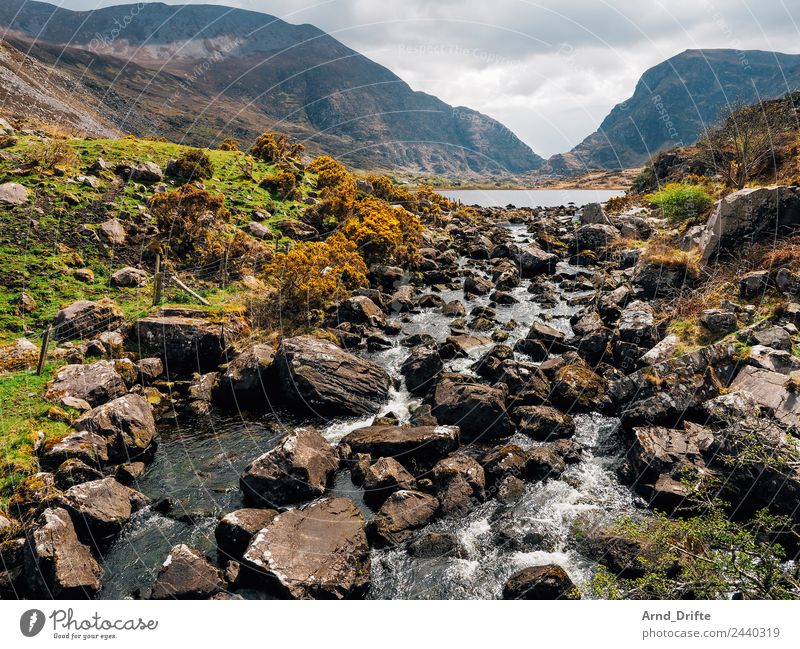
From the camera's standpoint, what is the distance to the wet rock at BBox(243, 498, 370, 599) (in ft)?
38.7

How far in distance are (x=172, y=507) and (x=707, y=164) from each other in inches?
3106

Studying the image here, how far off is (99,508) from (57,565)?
2.26m

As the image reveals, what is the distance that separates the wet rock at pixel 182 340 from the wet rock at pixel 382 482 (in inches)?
481

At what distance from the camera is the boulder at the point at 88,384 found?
17906 millimetres

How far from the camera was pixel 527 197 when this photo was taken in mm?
151250

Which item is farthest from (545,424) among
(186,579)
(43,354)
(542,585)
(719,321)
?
(43,354)

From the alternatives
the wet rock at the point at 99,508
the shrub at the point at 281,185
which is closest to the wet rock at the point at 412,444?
the wet rock at the point at 99,508

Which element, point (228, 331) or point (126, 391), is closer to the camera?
point (126, 391)

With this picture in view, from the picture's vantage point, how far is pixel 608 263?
4475 centimetres

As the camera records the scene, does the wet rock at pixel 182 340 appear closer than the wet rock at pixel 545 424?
No

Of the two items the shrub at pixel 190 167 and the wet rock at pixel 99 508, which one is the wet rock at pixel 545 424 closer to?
the wet rock at pixel 99 508
